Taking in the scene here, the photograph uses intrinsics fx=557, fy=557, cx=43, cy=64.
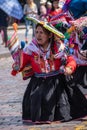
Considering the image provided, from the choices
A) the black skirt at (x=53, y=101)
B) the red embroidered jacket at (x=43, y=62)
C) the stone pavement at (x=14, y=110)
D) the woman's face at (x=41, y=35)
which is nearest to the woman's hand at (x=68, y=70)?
the red embroidered jacket at (x=43, y=62)

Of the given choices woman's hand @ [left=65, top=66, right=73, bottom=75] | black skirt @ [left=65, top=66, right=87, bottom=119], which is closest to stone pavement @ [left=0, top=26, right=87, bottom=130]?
black skirt @ [left=65, top=66, right=87, bottom=119]

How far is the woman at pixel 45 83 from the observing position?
22.0 ft

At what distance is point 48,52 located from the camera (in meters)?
6.77

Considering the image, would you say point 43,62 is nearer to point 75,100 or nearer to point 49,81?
point 49,81

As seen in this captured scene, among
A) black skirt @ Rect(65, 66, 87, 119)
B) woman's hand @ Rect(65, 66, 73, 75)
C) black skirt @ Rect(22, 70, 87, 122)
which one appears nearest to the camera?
woman's hand @ Rect(65, 66, 73, 75)

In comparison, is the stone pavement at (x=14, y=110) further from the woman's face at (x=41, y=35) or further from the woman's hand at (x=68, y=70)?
the woman's face at (x=41, y=35)

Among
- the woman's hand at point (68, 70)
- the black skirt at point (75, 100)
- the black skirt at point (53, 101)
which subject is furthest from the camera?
the black skirt at point (75, 100)

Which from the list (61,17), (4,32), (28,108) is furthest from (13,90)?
(4,32)

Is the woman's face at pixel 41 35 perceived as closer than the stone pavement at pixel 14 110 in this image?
No

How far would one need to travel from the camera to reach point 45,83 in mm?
6789

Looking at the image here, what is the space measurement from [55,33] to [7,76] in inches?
194

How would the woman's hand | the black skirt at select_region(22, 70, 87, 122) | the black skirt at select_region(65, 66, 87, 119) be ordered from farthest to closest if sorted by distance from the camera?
the black skirt at select_region(65, 66, 87, 119) < the black skirt at select_region(22, 70, 87, 122) < the woman's hand

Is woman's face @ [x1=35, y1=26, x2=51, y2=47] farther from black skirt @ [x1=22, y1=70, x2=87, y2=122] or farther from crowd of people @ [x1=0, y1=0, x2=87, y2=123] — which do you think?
black skirt @ [x1=22, y1=70, x2=87, y2=122]

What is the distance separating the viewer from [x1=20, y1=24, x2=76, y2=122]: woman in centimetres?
670
